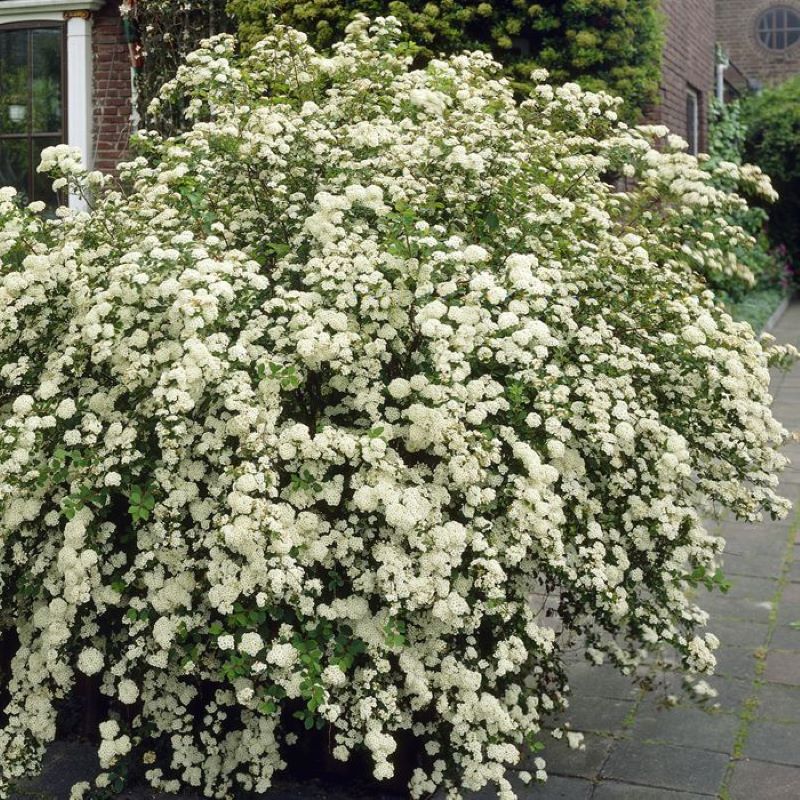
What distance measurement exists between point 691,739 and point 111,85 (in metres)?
8.42

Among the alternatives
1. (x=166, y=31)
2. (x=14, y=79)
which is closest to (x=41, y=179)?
(x=14, y=79)

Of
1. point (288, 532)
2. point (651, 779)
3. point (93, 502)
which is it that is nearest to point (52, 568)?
point (93, 502)

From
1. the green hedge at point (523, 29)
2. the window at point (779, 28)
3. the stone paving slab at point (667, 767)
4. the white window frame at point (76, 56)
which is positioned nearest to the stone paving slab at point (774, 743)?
the stone paving slab at point (667, 767)

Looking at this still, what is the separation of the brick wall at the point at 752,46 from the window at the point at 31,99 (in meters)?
19.6

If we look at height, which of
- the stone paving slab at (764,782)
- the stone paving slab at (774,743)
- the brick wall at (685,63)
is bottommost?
the stone paving slab at (774,743)

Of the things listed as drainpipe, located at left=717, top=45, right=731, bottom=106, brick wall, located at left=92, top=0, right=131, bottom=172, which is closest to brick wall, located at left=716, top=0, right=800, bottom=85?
drainpipe, located at left=717, top=45, right=731, bottom=106

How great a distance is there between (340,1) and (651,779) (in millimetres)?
6387

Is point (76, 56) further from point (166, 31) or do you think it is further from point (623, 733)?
point (623, 733)

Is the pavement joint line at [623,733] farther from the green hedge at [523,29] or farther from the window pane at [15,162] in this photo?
the window pane at [15,162]

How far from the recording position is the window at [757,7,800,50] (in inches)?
1050

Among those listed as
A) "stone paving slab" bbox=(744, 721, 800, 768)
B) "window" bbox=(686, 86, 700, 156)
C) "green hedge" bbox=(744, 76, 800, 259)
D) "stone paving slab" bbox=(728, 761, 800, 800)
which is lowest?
"green hedge" bbox=(744, 76, 800, 259)

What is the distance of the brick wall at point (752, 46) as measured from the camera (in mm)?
26625

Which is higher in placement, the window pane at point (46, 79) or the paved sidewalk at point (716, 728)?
the window pane at point (46, 79)

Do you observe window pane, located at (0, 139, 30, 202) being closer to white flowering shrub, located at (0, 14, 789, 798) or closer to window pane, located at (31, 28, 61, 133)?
window pane, located at (31, 28, 61, 133)
